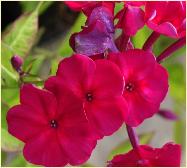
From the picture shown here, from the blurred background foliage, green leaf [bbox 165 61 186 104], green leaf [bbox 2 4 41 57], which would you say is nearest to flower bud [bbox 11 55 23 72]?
the blurred background foliage

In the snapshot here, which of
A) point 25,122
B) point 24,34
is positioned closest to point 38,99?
point 25,122

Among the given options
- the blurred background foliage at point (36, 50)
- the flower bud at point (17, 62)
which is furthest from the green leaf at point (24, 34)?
the flower bud at point (17, 62)

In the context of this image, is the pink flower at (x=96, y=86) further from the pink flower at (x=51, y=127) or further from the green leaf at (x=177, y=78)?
the green leaf at (x=177, y=78)

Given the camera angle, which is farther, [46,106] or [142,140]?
[142,140]

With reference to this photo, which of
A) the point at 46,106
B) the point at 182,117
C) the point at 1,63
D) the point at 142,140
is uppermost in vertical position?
the point at 46,106

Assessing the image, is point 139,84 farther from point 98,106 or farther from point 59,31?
point 59,31

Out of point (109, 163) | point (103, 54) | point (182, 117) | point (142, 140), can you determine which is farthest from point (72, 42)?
point (182, 117)

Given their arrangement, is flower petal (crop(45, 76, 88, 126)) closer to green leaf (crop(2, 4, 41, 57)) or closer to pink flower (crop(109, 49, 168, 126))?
pink flower (crop(109, 49, 168, 126))
